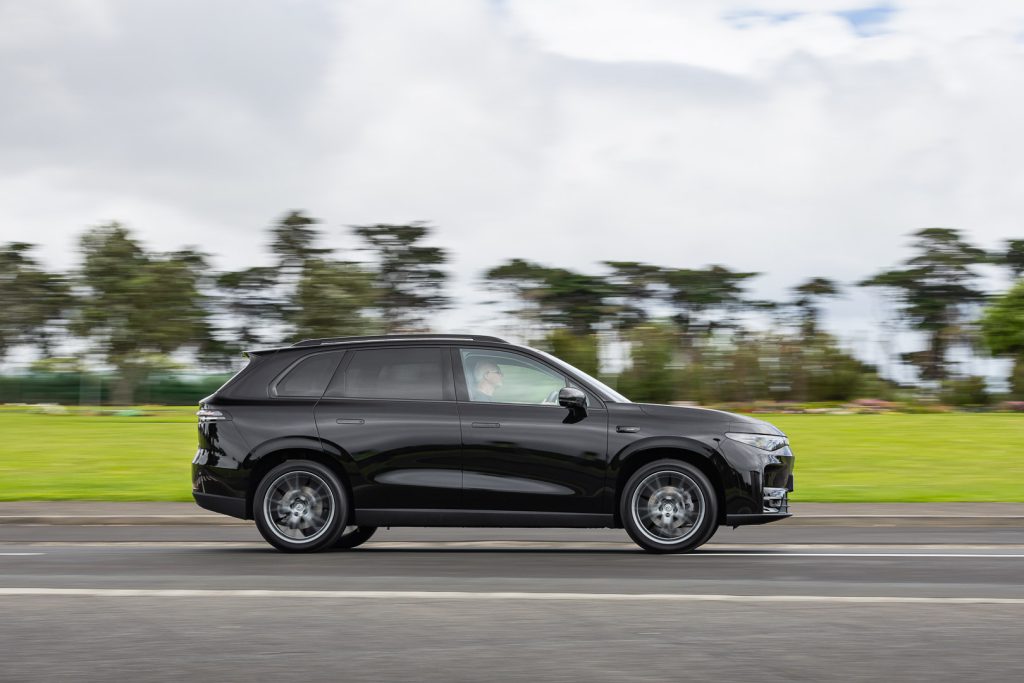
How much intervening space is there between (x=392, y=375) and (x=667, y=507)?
246 centimetres

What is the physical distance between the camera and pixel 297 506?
10.9 metres

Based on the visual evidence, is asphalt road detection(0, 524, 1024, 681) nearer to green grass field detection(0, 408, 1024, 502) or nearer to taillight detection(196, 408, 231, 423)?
taillight detection(196, 408, 231, 423)

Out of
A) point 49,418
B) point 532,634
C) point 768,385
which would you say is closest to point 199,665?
point 532,634

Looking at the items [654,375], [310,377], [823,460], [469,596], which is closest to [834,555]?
[469,596]

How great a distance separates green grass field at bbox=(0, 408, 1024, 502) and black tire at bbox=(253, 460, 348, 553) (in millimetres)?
6121

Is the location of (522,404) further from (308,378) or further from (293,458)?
(293,458)

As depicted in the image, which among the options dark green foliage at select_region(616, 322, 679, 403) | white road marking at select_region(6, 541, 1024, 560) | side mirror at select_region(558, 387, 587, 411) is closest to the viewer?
side mirror at select_region(558, 387, 587, 411)

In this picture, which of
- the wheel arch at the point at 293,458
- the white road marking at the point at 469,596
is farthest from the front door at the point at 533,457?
the white road marking at the point at 469,596

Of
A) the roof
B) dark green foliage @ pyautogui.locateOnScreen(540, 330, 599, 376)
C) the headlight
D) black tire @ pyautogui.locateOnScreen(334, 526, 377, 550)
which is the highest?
dark green foliage @ pyautogui.locateOnScreen(540, 330, 599, 376)

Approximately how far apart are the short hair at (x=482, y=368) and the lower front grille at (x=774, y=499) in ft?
7.79

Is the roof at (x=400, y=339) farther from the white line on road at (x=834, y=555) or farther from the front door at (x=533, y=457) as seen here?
the white line on road at (x=834, y=555)

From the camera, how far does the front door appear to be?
1052 centimetres

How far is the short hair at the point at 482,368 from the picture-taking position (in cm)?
1089

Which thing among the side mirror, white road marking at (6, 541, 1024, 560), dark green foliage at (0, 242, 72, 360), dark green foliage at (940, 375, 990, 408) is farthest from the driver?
dark green foliage at (0, 242, 72, 360)
